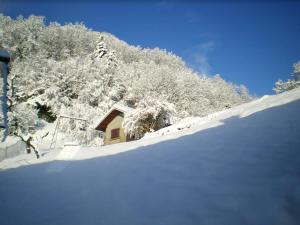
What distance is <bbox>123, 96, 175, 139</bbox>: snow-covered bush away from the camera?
2544cm

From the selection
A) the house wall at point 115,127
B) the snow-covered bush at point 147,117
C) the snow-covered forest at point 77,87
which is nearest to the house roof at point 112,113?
the house wall at point 115,127

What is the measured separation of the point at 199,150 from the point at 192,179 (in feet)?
6.43

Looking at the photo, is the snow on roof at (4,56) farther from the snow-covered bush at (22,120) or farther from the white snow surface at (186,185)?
the snow-covered bush at (22,120)

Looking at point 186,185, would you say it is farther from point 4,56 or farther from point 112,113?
point 112,113

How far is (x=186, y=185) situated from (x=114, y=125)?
2316 centimetres

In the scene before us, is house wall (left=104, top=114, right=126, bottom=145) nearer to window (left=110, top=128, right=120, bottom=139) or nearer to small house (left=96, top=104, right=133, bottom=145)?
small house (left=96, top=104, right=133, bottom=145)

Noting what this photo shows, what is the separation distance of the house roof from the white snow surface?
17841 millimetres

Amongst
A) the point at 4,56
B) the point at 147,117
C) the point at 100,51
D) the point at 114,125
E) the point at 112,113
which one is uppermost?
the point at 100,51

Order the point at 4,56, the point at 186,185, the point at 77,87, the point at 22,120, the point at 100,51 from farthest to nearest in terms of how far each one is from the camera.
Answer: the point at 100,51
the point at 77,87
the point at 22,120
the point at 4,56
the point at 186,185

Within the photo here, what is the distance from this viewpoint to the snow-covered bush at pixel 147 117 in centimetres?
2544

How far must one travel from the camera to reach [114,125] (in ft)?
91.2

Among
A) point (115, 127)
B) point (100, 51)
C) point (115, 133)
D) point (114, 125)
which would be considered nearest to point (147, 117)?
point (115, 127)

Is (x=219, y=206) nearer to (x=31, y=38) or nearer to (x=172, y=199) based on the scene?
(x=172, y=199)

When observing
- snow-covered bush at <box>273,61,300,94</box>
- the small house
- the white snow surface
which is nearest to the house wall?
the small house
